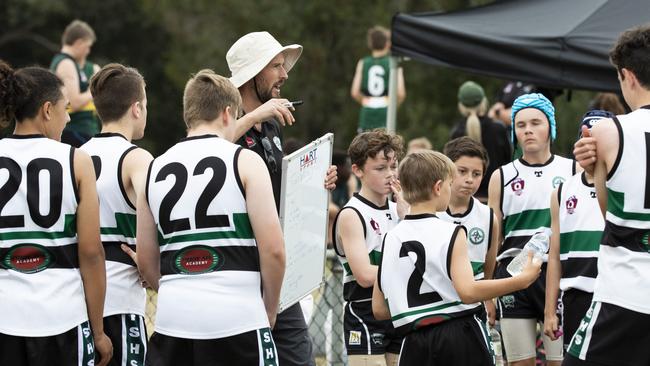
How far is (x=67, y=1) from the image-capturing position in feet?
112

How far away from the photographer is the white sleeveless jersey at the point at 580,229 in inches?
250

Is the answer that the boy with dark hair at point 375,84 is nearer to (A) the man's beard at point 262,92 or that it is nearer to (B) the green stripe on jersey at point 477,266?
(B) the green stripe on jersey at point 477,266

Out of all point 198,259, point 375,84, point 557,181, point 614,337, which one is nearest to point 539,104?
point 557,181

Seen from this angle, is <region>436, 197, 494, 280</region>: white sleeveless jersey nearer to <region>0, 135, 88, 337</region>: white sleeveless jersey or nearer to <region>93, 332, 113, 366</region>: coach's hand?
<region>93, 332, 113, 366</region>: coach's hand

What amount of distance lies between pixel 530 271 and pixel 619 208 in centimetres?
56

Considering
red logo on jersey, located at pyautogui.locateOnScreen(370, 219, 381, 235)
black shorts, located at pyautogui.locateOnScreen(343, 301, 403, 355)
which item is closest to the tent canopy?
red logo on jersey, located at pyautogui.locateOnScreen(370, 219, 381, 235)

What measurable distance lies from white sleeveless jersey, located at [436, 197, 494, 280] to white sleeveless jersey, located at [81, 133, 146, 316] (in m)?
1.99

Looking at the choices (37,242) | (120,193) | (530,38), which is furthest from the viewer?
(530,38)

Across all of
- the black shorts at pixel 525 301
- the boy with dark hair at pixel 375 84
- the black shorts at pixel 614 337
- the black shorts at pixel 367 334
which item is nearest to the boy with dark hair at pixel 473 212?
the black shorts at pixel 525 301

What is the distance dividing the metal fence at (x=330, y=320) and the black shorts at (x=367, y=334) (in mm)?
2286

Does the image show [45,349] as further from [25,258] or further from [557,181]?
[557,181]

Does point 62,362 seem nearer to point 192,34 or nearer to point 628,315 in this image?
point 628,315

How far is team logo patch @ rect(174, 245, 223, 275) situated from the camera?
4617 mm

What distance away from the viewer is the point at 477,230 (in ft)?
21.8
